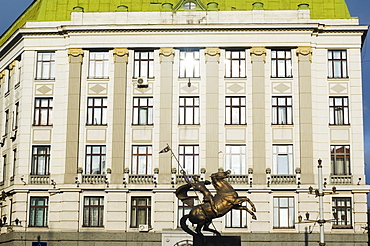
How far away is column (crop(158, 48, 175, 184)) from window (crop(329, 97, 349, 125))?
417 inches

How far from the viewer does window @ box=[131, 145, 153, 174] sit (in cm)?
5175

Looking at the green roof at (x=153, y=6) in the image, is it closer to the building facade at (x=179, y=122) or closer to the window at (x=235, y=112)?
the building facade at (x=179, y=122)

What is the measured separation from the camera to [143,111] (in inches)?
2071

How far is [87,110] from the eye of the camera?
5278 centimetres

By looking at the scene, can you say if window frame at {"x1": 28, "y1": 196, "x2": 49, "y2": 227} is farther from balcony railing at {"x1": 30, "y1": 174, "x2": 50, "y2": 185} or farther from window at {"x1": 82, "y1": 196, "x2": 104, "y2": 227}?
window at {"x1": 82, "y1": 196, "x2": 104, "y2": 227}

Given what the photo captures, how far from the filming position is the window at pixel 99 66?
2098 inches

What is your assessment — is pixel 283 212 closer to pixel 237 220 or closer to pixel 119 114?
pixel 237 220

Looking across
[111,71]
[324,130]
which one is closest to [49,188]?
[111,71]

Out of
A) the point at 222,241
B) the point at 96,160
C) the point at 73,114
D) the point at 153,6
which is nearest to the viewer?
the point at 222,241

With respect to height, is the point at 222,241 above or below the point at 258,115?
below

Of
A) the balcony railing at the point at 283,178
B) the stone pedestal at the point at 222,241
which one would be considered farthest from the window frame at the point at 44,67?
the stone pedestal at the point at 222,241

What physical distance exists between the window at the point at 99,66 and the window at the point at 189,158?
726 cm

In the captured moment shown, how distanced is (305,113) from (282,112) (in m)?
1.51

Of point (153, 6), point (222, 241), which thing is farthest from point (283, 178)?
point (222, 241)
